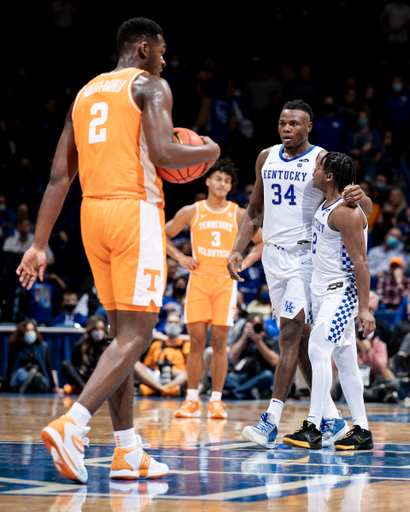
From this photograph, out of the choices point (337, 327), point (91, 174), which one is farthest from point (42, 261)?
point (337, 327)

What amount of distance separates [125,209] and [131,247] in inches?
7.0

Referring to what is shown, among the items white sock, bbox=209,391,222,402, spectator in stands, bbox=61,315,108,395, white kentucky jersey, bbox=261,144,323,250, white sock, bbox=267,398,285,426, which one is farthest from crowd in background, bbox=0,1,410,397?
white sock, bbox=267,398,285,426

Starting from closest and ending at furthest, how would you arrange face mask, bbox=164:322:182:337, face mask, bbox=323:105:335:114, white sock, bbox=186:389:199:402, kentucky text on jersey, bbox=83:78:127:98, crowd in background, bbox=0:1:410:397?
kentucky text on jersey, bbox=83:78:127:98
white sock, bbox=186:389:199:402
face mask, bbox=164:322:182:337
crowd in background, bbox=0:1:410:397
face mask, bbox=323:105:335:114

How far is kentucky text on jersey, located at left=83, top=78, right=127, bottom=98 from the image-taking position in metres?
3.69

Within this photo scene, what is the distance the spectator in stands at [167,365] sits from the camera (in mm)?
11273

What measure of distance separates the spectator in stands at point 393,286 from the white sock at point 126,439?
8926 mm

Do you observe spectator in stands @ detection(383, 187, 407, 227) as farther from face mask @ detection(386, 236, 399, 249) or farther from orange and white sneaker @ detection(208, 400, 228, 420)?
orange and white sneaker @ detection(208, 400, 228, 420)

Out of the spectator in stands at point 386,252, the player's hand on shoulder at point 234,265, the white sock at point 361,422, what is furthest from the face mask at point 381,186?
the white sock at point 361,422

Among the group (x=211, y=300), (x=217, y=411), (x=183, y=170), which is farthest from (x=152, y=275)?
(x=211, y=300)

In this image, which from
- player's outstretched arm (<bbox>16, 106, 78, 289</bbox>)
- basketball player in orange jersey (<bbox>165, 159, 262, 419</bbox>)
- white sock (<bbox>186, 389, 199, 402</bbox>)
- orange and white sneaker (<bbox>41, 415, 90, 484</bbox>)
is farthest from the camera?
basketball player in orange jersey (<bbox>165, 159, 262, 419</bbox>)

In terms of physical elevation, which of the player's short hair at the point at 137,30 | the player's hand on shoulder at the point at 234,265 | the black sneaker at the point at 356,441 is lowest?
the black sneaker at the point at 356,441

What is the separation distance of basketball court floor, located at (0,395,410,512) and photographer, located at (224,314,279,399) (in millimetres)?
4677

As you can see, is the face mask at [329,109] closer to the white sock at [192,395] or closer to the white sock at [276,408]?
the white sock at [192,395]

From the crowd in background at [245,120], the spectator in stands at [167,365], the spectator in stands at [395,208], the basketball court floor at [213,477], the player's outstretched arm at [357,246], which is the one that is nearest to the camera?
the basketball court floor at [213,477]
